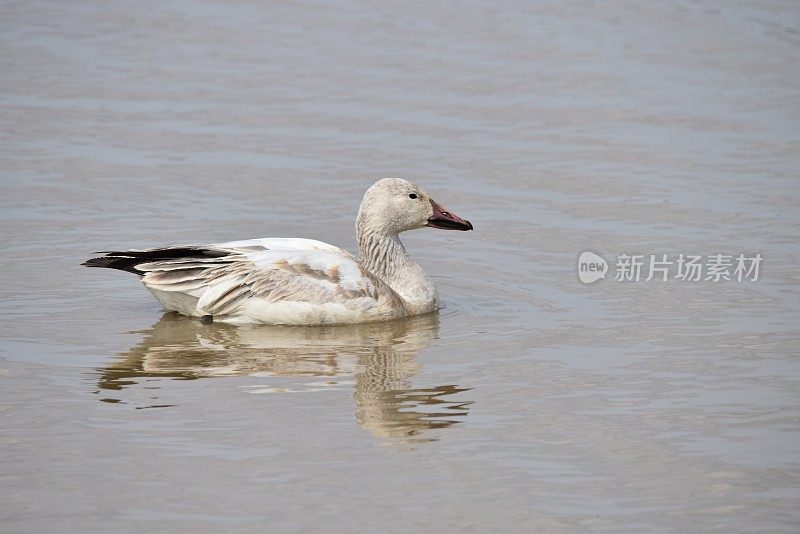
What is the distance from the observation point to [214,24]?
70.1ft

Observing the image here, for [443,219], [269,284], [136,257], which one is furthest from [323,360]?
[443,219]

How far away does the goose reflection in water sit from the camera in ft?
28.6

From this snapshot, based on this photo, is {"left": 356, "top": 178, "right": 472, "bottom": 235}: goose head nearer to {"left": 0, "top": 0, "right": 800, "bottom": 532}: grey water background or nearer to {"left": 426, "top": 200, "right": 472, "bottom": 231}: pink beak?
{"left": 426, "top": 200, "right": 472, "bottom": 231}: pink beak

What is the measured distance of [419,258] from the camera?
513 inches

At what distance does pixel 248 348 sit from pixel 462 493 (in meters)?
3.24

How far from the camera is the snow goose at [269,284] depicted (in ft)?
35.8

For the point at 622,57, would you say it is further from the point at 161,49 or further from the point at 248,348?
the point at 248,348

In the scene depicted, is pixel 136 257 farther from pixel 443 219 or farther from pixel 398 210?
pixel 443 219

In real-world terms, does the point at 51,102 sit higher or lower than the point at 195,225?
higher

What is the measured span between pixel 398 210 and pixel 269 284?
1.30m

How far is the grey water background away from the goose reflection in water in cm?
4

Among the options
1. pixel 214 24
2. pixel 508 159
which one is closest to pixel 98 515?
pixel 508 159

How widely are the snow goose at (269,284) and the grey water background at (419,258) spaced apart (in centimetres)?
16

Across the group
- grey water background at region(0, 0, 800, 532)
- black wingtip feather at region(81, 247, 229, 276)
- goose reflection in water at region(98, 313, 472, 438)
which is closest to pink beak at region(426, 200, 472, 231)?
grey water background at region(0, 0, 800, 532)
